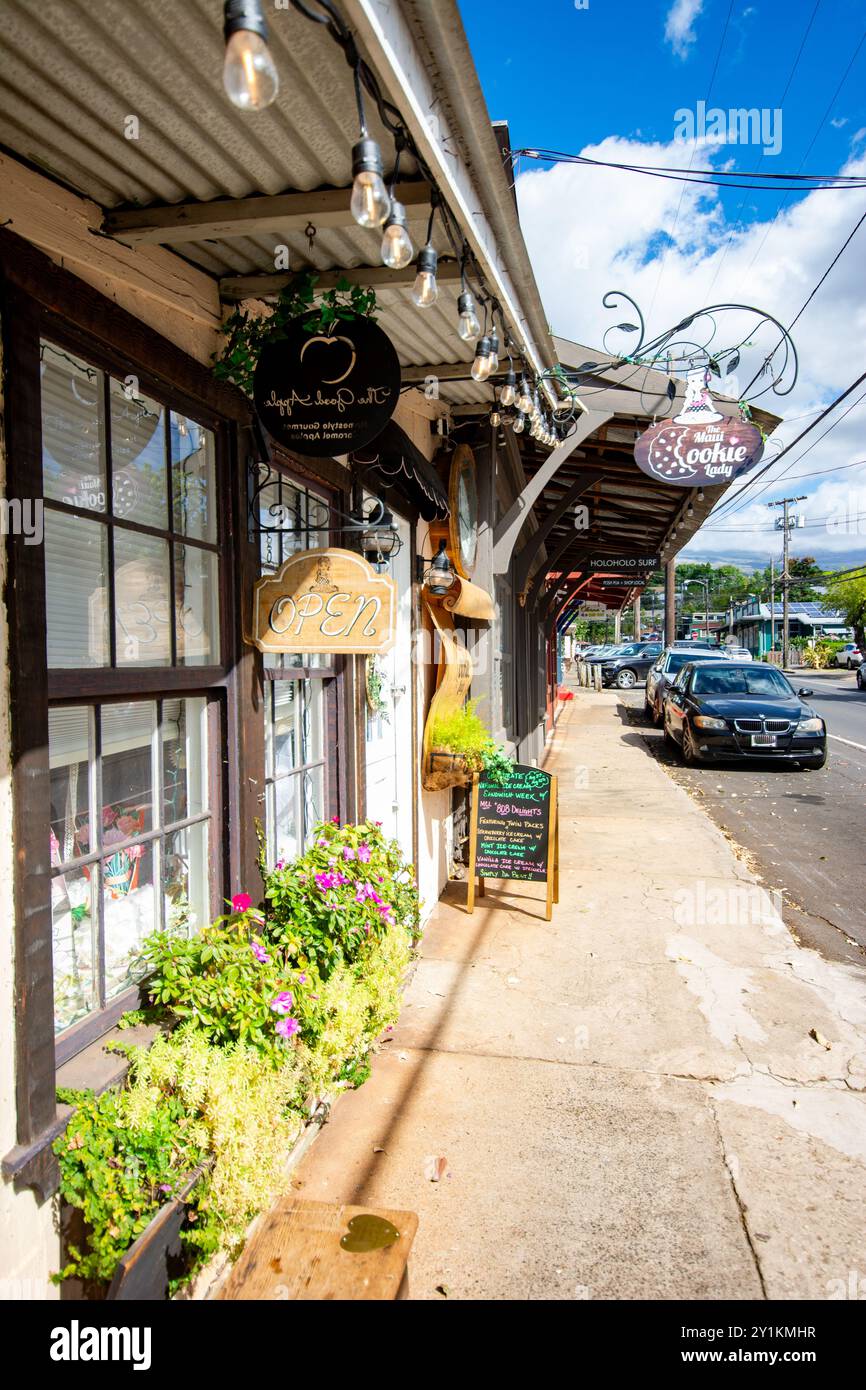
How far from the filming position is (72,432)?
244 cm

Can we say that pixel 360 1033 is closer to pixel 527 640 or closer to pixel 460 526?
pixel 460 526

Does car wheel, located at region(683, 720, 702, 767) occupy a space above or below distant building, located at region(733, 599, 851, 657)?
below

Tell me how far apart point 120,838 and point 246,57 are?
2107 mm

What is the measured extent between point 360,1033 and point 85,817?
5.58ft

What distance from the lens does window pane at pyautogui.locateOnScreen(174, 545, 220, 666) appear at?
2984 mm

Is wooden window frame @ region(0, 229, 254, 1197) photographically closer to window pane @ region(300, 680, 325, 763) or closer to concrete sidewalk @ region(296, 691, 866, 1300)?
concrete sidewalk @ region(296, 691, 866, 1300)

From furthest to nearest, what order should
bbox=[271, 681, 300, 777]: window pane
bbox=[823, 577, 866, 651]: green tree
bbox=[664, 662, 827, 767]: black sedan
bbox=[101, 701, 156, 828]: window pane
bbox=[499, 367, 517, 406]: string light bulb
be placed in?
bbox=[823, 577, 866, 651]: green tree < bbox=[664, 662, 827, 767]: black sedan < bbox=[499, 367, 517, 406]: string light bulb < bbox=[271, 681, 300, 777]: window pane < bbox=[101, 701, 156, 828]: window pane

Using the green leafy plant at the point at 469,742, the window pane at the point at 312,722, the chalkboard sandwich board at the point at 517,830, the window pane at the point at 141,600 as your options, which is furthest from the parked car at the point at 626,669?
the window pane at the point at 141,600

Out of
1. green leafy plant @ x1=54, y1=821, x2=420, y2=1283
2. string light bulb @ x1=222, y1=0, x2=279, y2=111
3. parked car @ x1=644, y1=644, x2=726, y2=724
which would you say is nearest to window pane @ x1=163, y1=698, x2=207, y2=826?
green leafy plant @ x1=54, y1=821, x2=420, y2=1283

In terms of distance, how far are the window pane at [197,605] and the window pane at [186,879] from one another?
2.09ft

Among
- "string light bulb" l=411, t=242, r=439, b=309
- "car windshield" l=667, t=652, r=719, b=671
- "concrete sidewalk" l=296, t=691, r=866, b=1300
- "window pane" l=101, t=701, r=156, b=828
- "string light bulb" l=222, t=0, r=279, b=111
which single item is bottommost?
"concrete sidewalk" l=296, t=691, r=866, b=1300

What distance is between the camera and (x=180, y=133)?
222cm

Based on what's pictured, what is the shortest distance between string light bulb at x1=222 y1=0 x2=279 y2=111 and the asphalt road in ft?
18.3

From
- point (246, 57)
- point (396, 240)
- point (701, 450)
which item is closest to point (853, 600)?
point (701, 450)
